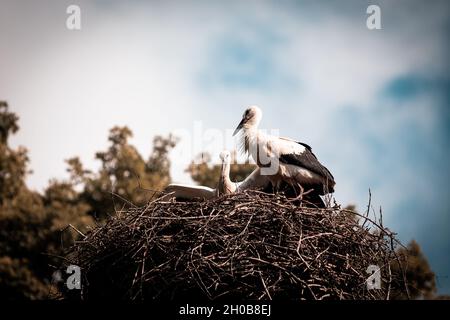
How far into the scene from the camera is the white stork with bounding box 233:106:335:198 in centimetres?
865

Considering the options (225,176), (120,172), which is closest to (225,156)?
(225,176)

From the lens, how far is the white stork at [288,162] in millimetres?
8648

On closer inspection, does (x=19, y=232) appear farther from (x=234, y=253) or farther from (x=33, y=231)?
(x=234, y=253)

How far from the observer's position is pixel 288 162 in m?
8.64

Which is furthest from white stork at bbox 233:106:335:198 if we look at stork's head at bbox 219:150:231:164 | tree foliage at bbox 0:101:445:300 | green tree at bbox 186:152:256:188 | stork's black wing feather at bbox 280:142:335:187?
green tree at bbox 186:152:256:188

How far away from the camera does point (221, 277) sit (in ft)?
21.1

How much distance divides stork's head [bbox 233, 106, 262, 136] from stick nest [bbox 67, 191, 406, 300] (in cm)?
184

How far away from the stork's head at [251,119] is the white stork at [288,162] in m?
0.13

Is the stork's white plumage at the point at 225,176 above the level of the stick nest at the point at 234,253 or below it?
above

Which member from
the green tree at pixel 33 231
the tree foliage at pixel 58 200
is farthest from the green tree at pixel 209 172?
the green tree at pixel 33 231

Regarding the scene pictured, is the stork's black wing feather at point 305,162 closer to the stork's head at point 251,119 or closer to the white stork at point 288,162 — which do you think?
the white stork at point 288,162

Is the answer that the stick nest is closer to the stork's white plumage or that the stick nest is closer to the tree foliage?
the stork's white plumage

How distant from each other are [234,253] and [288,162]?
238cm
